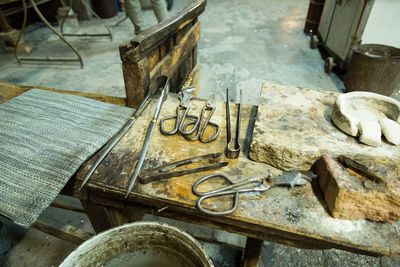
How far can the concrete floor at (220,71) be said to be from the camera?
175 centimetres

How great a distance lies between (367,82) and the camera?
3.02m

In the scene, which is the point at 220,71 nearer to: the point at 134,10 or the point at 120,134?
the point at 134,10

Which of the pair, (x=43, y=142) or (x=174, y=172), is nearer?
(x=174, y=172)

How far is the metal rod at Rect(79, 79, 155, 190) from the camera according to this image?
3.42ft

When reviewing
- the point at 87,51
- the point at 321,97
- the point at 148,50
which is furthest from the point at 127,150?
the point at 87,51

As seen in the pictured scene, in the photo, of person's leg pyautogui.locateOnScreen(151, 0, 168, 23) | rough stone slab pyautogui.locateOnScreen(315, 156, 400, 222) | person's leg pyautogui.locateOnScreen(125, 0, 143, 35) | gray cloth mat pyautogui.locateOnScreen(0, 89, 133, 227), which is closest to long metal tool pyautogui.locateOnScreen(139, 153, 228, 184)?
gray cloth mat pyautogui.locateOnScreen(0, 89, 133, 227)

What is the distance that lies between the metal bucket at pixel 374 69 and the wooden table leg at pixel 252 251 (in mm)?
2711

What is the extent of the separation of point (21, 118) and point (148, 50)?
2.51 ft

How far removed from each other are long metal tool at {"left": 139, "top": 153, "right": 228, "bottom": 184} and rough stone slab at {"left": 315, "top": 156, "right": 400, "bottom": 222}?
417mm

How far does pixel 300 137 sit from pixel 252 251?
2.25 feet

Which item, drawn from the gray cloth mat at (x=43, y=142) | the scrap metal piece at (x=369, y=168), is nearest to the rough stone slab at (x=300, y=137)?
the scrap metal piece at (x=369, y=168)

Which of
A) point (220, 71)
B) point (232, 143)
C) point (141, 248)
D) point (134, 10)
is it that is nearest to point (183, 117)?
point (232, 143)

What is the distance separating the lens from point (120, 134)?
120 cm

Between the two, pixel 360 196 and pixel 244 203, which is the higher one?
pixel 360 196
